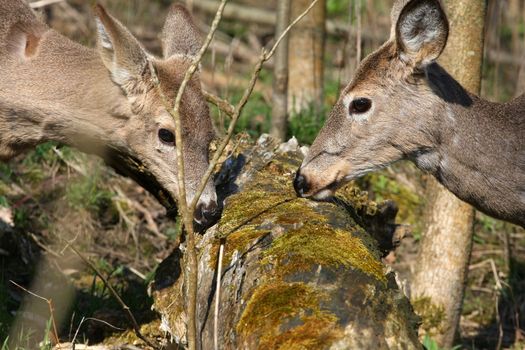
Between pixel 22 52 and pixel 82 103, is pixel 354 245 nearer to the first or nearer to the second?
pixel 82 103

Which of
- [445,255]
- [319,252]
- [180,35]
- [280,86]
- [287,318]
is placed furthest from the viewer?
[280,86]

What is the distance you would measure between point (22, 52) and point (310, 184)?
211cm

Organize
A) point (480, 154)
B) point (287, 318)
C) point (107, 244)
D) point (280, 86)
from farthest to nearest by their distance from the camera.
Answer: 1. point (280, 86)
2. point (107, 244)
3. point (480, 154)
4. point (287, 318)

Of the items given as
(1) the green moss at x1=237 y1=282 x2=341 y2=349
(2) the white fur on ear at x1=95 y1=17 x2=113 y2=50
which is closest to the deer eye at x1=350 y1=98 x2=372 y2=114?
(2) the white fur on ear at x1=95 y1=17 x2=113 y2=50

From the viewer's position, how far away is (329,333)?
10.9 ft

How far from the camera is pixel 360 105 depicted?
5.39 m

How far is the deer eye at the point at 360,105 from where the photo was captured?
5359 millimetres

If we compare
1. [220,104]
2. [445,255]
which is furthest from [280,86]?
[445,255]

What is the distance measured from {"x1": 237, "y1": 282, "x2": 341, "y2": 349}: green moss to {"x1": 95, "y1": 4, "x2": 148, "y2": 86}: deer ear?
209 centimetres

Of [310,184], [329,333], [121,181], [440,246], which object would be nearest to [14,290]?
[121,181]

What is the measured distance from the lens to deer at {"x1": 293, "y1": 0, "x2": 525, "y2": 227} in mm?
5129

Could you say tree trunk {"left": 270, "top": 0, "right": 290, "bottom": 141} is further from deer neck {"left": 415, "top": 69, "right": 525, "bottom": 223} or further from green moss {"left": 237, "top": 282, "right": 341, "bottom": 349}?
green moss {"left": 237, "top": 282, "right": 341, "bottom": 349}

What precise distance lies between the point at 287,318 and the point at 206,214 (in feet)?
4.79

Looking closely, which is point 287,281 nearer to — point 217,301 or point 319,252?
point 319,252
